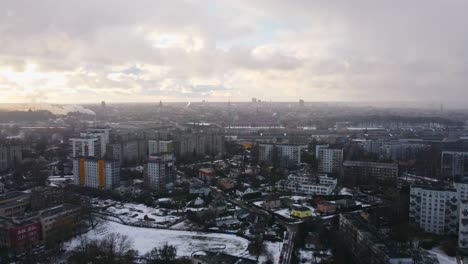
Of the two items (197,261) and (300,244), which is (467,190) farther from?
(197,261)

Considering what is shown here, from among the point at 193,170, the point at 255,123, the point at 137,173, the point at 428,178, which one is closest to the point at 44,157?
the point at 137,173

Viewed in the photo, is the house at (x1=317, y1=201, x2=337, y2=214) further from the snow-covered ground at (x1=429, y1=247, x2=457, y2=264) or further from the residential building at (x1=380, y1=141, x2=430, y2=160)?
the residential building at (x1=380, y1=141, x2=430, y2=160)

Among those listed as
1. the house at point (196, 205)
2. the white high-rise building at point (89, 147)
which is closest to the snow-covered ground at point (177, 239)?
the house at point (196, 205)

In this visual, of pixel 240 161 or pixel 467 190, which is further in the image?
pixel 240 161

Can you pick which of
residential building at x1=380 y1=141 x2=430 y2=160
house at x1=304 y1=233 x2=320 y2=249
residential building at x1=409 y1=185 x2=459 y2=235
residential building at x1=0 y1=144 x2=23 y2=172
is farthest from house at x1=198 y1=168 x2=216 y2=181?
residential building at x1=380 y1=141 x2=430 y2=160

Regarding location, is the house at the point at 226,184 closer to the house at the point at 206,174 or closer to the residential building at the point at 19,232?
the house at the point at 206,174

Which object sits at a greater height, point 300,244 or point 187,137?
point 187,137
